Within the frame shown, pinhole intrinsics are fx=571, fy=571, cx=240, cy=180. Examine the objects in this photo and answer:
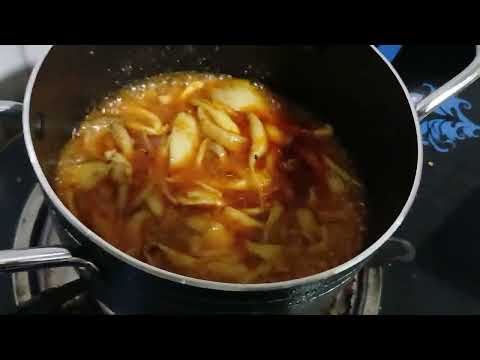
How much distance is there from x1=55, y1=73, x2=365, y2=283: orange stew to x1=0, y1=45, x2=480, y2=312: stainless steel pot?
0.04 meters

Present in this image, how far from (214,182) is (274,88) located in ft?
1.03

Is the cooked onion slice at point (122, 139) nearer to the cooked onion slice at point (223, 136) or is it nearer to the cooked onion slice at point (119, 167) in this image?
the cooked onion slice at point (119, 167)

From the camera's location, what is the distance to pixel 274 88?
1322 mm

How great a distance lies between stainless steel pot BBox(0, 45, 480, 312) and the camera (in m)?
0.75

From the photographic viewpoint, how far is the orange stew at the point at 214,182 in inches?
39.8

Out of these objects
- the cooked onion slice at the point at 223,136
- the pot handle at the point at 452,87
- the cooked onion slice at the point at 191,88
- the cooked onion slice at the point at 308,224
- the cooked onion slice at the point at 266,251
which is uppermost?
the pot handle at the point at 452,87

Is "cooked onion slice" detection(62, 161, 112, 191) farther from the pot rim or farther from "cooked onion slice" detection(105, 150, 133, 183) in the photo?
the pot rim

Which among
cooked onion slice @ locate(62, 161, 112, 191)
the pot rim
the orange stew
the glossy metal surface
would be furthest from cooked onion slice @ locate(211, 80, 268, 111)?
the glossy metal surface

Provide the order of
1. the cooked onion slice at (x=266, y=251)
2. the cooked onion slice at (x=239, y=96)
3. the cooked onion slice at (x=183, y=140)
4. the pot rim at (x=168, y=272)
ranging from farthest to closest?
the cooked onion slice at (x=239, y=96)
the cooked onion slice at (x=183, y=140)
the cooked onion slice at (x=266, y=251)
the pot rim at (x=168, y=272)

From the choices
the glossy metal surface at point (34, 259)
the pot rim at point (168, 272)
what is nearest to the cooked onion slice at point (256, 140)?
the pot rim at point (168, 272)

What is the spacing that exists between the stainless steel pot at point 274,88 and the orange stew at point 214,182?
0.04 meters

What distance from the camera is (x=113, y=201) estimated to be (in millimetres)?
1063

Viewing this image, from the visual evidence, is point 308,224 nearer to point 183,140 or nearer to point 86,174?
point 183,140

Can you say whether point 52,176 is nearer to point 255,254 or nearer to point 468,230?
point 255,254
